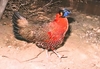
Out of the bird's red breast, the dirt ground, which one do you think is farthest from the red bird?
the dirt ground

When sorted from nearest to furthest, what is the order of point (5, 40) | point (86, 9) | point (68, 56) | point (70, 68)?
point (70, 68)
point (68, 56)
point (5, 40)
point (86, 9)

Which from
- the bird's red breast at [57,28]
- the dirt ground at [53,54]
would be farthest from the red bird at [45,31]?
the dirt ground at [53,54]

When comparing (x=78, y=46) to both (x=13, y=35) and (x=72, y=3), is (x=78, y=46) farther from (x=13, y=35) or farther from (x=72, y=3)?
(x=72, y=3)

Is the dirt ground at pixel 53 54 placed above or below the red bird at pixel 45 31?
below

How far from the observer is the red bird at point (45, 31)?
4.36 meters

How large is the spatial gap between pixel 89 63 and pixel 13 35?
1.65 metres

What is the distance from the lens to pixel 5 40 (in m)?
5.07

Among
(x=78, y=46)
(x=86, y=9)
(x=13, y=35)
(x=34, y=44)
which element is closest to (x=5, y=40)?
(x=13, y=35)

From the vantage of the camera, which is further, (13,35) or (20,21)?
(13,35)

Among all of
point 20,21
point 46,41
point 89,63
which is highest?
point 20,21

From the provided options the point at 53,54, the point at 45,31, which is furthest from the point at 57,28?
the point at 53,54

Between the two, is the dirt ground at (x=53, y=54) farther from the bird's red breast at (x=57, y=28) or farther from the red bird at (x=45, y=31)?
the bird's red breast at (x=57, y=28)

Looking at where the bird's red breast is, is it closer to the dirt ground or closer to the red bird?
the red bird

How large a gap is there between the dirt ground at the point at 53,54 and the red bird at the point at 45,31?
190 millimetres
